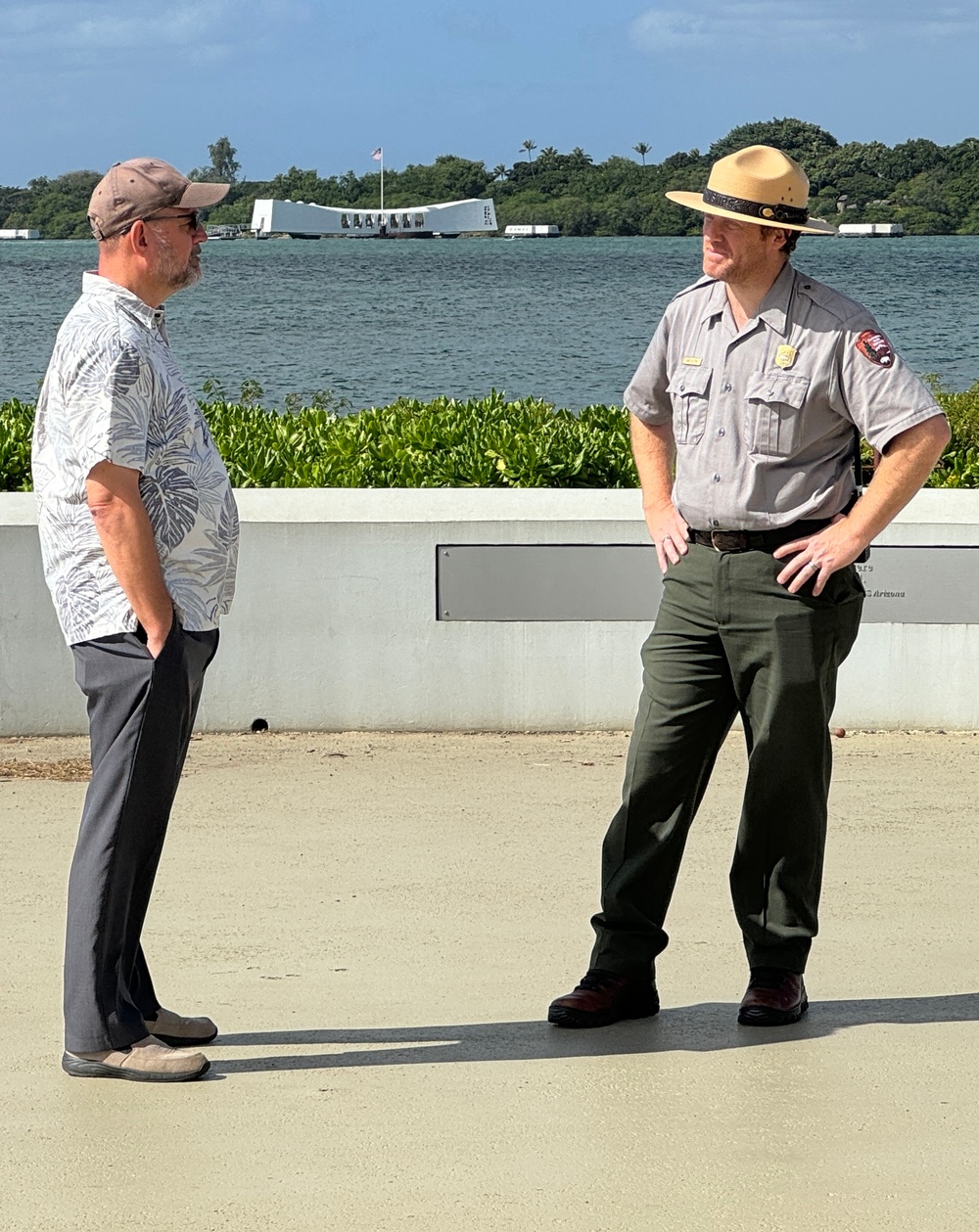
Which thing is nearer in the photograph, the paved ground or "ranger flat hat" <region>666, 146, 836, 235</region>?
the paved ground

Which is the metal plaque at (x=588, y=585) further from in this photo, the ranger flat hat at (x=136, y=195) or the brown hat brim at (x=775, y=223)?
the ranger flat hat at (x=136, y=195)

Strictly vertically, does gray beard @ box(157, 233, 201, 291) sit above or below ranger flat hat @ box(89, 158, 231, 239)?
below

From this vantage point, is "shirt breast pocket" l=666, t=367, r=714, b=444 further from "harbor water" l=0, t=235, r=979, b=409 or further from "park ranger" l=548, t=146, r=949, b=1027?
"harbor water" l=0, t=235, r=979, b=409

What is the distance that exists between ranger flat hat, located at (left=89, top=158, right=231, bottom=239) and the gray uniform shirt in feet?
3.81

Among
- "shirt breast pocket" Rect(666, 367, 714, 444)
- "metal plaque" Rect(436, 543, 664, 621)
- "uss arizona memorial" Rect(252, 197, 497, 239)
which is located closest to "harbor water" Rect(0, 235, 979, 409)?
"uss arizona memorial" Rect(252, 197, 497, 239)

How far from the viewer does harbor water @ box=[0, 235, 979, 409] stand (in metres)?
45.1

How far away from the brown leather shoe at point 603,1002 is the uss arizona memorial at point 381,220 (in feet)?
358

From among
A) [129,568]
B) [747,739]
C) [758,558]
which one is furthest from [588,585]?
[129,568]

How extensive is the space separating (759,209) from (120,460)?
4.91ft

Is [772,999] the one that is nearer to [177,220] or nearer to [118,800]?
[118,800]

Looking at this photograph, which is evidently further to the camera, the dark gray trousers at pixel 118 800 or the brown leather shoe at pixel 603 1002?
the brown leather shoe at pixel 603 1002

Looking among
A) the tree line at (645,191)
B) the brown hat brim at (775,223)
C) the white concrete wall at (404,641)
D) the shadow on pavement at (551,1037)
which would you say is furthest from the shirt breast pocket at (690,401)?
the tree line at (645,191)

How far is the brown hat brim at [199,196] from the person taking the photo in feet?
11.8

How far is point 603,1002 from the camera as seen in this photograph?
161 inches
